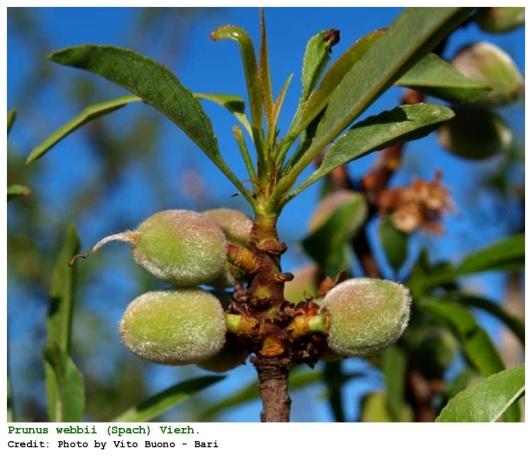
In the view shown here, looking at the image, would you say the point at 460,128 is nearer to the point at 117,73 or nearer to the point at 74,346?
the point at 117,73

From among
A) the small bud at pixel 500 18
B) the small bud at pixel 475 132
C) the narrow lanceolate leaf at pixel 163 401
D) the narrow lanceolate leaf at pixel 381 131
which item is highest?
the small bud at pixel 500 18

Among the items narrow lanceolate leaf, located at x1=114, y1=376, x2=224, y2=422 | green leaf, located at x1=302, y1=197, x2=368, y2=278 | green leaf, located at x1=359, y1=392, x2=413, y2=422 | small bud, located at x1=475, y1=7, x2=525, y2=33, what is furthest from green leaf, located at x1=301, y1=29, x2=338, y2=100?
green leaf, located at x1=359, y1=392, x2=413, y2=422

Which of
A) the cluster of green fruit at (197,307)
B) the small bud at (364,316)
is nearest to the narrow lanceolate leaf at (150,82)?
the cluster of green fruit at (197,307)

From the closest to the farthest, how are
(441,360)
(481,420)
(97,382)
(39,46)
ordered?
1. (481,420)
2. (441,360)
3. (97,382)
4. (39,46)

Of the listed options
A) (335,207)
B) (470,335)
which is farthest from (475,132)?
(470,335)

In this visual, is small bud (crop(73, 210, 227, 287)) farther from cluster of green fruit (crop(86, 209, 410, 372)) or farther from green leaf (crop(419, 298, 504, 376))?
green leaf (crop(419, 298, 504, 376))

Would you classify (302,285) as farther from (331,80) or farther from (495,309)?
(331,80)

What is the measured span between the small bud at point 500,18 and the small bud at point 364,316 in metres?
0.95

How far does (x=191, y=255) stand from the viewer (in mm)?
899

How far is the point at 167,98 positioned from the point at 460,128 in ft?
3.23

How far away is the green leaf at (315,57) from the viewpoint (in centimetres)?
97

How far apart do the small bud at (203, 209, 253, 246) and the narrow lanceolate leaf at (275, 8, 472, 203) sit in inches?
4.4

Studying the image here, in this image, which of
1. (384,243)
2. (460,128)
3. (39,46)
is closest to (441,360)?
(384,243)

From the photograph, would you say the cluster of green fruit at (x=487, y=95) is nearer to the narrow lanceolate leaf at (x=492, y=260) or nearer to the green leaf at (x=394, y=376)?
the narrow lanceolate leaf at (x=492, y=260)
